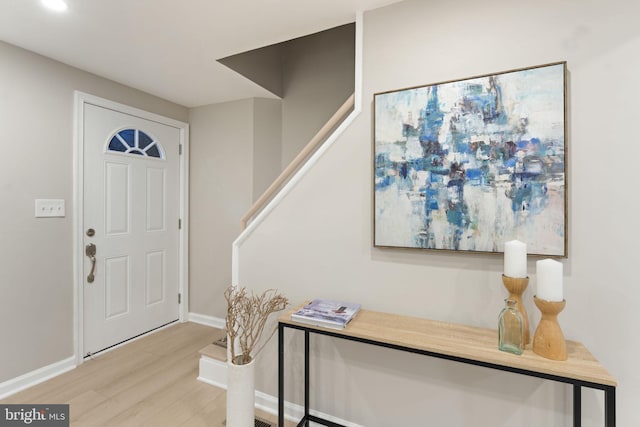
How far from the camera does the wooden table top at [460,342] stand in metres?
1.03

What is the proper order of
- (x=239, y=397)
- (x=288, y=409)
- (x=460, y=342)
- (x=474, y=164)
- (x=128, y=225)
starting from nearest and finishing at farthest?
(x=460, y=342)
(x=474, y=164)
(x=239, y=397)
(x=288, y=409)
(x=128, y=225)

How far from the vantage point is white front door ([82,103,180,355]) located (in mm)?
2473

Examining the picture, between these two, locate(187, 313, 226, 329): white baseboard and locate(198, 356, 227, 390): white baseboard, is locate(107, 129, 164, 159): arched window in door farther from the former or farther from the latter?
locate(198, 356, 227, 390): white baseboard

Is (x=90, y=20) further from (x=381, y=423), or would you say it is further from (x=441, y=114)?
(x=381, y=423)

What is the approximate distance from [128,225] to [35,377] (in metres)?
1.24

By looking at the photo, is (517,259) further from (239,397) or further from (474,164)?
(239,397)

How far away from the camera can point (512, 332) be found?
115 cm

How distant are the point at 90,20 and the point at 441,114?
2.05m

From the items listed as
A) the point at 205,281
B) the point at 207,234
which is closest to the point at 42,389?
the point at 205,281

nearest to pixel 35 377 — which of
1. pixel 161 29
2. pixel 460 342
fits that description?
pixel 161 29

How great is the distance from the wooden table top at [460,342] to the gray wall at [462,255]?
91mm

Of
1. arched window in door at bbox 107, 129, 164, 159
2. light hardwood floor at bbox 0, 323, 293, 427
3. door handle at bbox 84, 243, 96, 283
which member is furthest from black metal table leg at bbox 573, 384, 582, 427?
arched window in door at bbox 107, 129, 164, 159

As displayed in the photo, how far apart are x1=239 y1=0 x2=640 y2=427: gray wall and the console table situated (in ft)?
0.32

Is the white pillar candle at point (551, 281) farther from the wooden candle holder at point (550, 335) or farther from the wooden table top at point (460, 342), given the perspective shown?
the wooden table top at point (460, 342)
